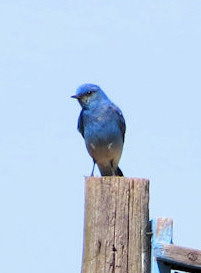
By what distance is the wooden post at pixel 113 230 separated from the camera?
4531 millimetres

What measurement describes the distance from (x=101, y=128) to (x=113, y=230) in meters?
4.74

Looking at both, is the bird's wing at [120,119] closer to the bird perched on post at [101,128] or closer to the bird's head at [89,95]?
the bird perched on post at [101,128]

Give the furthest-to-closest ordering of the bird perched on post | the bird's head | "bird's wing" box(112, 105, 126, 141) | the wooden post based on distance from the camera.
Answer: "bird's wing" box(112, 105, 126, 141) < the bird perched on post < the bird's head < the wooden post

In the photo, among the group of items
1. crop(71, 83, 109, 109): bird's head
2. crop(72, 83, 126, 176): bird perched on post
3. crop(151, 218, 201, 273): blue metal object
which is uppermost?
crop(71, 83, 109, 109): bird's head

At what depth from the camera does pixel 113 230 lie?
4.54 metres

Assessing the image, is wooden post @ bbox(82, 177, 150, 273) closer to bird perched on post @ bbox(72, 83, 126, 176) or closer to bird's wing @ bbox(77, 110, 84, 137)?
bird perched on post @ bbox(72, 83, 126, 176)

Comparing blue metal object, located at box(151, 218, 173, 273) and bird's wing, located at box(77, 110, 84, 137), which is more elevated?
bird's wing, located at box(77, 110, 84, 137)

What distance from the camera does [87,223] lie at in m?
4.55

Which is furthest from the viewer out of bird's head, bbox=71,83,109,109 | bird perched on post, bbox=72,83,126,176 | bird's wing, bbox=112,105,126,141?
bird's wing, bbox=112,105,126,141

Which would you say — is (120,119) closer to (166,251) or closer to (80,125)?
A: (80,125)

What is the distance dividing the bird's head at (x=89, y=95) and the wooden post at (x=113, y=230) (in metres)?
4.19

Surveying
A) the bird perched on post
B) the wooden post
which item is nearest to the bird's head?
the bird perched on post

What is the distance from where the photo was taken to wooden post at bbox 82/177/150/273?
4531 mm

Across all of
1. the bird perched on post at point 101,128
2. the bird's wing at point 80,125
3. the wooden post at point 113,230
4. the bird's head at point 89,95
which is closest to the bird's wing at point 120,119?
the bird perched on post at point 101,128
